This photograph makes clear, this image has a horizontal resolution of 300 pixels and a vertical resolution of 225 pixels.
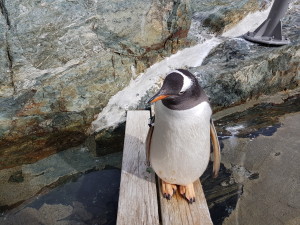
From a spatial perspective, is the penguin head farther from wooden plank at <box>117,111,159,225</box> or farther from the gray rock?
the gray rock

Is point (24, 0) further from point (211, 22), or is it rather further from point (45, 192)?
point (211, 22)

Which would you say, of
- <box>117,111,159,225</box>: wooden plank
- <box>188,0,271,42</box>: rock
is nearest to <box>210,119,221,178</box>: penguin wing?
<box>117,111,159,225</box>: wooden plank

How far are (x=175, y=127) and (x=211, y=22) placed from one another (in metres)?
2.97

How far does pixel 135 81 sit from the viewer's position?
3.26m

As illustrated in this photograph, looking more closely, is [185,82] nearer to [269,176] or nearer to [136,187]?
[136,187]

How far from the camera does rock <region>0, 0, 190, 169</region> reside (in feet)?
8.53

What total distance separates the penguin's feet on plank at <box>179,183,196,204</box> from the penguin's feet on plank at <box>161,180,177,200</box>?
46mm

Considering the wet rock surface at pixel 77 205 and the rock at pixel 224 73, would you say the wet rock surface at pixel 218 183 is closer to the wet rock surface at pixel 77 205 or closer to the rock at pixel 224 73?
the wet rock surface at pixel 77 205

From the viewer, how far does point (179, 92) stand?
1383 millimetres

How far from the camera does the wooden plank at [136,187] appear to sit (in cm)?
169

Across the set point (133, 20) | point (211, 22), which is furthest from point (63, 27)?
point (211, 22)

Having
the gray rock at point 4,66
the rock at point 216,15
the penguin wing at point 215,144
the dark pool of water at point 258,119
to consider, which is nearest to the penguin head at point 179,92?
the penguin wing at point 215,144

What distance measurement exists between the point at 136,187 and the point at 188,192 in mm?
358

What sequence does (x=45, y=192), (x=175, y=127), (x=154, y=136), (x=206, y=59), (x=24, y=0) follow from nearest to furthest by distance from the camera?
(x=175, y=127) < (x=154, y=136) < (x=45, y=192) < (x=24, y=0) < (x=206, y=59)
